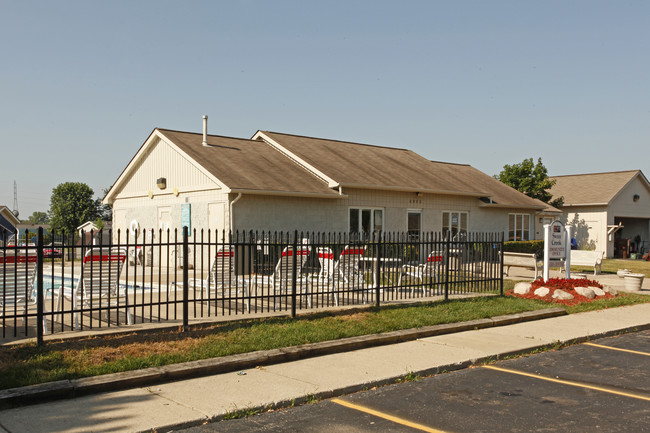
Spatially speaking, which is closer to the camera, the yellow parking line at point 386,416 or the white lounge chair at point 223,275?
the yellow parking line at point 386,416

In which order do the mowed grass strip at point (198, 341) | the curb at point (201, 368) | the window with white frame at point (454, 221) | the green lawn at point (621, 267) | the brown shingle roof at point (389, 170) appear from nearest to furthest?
the curb at point (201, 368)
the mowed grass strip at point (198, 341)
the brown shingle roof at point (389, 170)
the green lawn at point (621, 267)
the window with white frame at point (454, 221)

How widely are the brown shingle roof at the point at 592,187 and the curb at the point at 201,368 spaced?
3277cm

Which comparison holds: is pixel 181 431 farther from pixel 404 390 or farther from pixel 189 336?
pixel 189 336

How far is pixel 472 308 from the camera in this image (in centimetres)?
1203

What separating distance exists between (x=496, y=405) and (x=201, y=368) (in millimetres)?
3420

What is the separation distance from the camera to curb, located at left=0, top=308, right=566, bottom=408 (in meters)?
6.08

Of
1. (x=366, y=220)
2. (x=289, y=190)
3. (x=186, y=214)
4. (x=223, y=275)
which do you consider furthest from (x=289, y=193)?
(x=223, y=275)

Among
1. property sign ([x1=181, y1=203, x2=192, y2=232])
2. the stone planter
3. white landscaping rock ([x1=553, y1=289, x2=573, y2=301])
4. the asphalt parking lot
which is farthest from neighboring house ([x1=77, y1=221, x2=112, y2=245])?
the stone planter

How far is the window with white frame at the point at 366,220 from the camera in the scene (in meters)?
24.0

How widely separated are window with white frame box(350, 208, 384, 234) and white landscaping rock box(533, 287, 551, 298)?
32.9 feet

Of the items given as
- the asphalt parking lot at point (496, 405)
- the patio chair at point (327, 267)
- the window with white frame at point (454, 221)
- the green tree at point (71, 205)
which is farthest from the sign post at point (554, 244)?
the green tree at point (71, 205)

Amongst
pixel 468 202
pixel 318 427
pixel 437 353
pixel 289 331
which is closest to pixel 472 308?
pixel 437 353

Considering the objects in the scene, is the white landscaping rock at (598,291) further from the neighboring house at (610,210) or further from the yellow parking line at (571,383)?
the neighboring house at (610,210)

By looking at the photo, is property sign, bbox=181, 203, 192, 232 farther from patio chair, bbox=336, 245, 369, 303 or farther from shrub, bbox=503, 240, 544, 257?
shrub, bbox=503, 240, 544, 257
